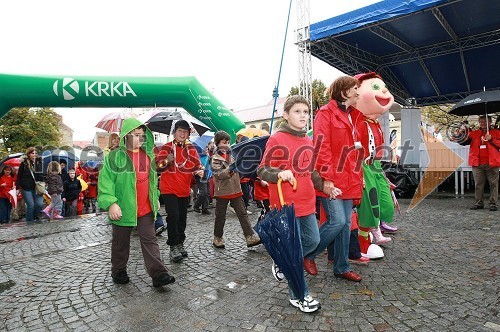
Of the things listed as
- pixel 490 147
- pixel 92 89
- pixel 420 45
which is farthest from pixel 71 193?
pixel 420 45

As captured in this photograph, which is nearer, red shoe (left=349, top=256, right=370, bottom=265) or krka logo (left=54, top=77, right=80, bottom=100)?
red shoe (left=349, top=256, right=370, bottom=265)

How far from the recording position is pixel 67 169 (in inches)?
364

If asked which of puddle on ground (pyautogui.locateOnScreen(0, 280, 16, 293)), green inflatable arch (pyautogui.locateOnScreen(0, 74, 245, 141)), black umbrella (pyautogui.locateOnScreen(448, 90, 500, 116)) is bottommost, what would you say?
puddle on ground (pyautogui.locateOnScreen(0, 280, 16, 293))

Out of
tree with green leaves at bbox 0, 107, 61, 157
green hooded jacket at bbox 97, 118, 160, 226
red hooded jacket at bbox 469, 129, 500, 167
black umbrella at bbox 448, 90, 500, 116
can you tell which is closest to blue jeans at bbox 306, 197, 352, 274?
green hooded jacket at bbox 97, 118, 160, 226

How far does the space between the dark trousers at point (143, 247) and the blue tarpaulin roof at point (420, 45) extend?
28.0ft

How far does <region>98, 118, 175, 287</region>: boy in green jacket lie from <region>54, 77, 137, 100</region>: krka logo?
591 cm

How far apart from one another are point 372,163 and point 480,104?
217 inches

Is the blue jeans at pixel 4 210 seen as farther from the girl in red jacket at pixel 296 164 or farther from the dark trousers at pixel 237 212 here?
the girl in red jacket at pixel 296 164

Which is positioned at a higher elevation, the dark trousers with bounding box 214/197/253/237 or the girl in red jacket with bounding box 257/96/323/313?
the girl in red jacket with bounding box 257/96/323/313

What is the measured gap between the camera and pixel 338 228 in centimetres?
316

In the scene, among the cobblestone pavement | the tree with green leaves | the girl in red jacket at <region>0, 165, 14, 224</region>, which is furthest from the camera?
the tree with green leaves

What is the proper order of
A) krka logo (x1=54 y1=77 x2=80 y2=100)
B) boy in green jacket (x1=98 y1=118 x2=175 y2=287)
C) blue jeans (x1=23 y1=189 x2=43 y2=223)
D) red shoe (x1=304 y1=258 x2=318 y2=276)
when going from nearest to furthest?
boy in green jacket (x1=98 y1=118 x2=175 y2=287) < red shoe (x1=304 y1=258 x2=318 y2=276) < blue jeans (x1=23 y1=189 x2=43 y2=223) < krka logo (x1=54 y1=77 x2=80 y2=100)

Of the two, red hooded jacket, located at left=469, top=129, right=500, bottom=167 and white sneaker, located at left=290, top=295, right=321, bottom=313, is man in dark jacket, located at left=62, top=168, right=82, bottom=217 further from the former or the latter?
red hooded jacket, located at left=469, top=129, right=500, bottom=167

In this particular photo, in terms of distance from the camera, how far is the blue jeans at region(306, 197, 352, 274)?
3.17 m
